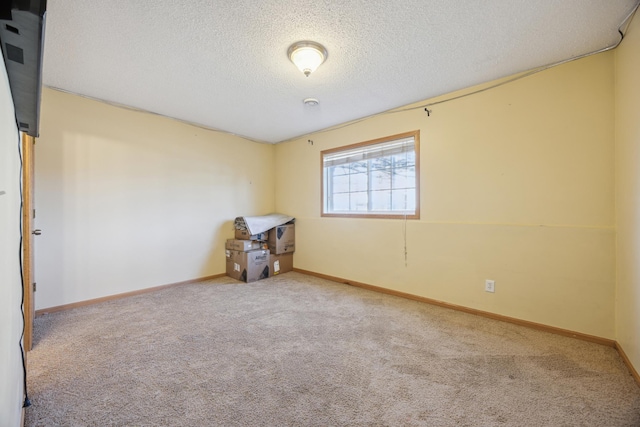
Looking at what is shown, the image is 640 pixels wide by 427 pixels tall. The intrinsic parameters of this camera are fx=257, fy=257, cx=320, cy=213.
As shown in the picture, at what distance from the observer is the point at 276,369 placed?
5.68 ft

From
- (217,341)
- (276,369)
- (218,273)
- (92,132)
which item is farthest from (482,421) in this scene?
(92,132)

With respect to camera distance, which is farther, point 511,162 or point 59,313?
point 59,313

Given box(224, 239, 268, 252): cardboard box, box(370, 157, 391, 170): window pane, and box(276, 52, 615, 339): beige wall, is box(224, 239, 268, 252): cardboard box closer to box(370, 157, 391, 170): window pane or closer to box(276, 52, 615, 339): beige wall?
box(276, 52, 615, 339): beige wall

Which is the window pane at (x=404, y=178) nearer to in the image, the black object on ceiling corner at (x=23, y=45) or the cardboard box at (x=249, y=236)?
the cardboard box at (x=249, y=236)

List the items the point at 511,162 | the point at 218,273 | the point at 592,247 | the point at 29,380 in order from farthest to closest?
1. the point at 218,273
2. the point at 511,162
3. the point at 592,247
4. the point at 29,380

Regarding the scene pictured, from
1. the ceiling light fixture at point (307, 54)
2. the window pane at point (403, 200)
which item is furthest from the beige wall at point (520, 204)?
the ceiling light fixture at point (307, 54)

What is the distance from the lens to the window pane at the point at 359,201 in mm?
3672

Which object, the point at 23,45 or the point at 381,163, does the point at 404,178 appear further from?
the point at 23,45

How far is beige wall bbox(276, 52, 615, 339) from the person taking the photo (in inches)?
81.8

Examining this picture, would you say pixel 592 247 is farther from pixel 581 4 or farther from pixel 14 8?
pixel 14 8

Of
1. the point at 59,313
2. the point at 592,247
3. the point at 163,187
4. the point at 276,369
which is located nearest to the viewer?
the point at 276,369

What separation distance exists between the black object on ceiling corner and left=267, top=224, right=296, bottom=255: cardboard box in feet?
10.8

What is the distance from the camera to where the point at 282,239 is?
4.29 metres

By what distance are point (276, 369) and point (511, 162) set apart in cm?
272
